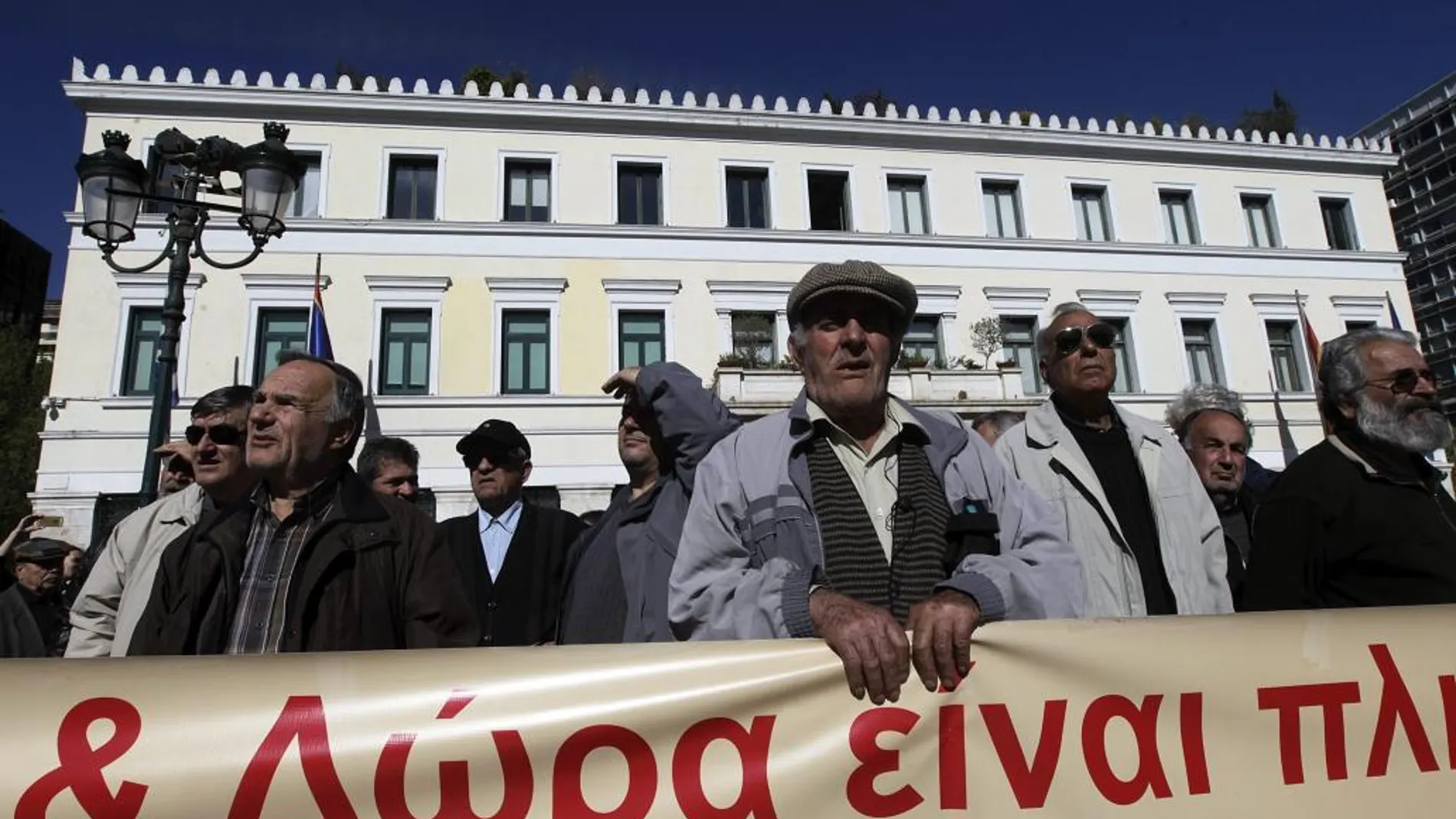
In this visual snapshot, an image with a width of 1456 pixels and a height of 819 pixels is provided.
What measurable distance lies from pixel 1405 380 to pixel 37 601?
7.14 m

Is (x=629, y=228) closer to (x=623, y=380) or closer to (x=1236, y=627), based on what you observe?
(x=623, y=380)

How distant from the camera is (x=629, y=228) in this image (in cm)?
2103

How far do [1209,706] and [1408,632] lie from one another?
2.00ft

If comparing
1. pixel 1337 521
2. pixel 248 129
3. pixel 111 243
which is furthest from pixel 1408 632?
pixel 248 129

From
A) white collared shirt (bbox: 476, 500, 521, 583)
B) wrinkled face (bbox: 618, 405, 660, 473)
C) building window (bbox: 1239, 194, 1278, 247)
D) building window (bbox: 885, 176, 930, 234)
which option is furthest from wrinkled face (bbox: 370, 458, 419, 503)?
building window (bbox: 1239, 194, 1278, 247)

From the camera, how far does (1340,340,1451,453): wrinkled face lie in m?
2.52

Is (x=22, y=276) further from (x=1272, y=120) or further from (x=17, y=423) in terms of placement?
(x=1272, y=120)

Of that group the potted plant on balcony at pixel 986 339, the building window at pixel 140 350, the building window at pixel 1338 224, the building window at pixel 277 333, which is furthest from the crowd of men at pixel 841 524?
the building window at pixel 1338 224

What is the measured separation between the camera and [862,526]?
196 cm

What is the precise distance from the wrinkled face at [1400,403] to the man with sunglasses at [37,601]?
20.6ft

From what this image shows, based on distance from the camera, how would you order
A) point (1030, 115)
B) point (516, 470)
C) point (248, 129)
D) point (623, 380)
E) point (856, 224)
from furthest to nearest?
1. point (1030, 115)
2. point (856, 224)
3. point (248, 129)
4. point (516, 470)
5. point (623, 380)

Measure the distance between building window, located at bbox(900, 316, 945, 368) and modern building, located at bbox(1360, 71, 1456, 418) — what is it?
29183 mm

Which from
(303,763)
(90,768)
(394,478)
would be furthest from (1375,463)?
(394,478)

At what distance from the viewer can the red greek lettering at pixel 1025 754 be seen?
1739 millimetres
